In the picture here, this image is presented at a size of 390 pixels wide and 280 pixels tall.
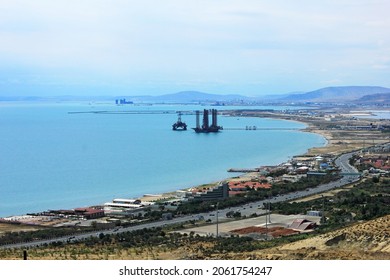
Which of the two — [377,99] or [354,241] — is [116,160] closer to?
[354,241]

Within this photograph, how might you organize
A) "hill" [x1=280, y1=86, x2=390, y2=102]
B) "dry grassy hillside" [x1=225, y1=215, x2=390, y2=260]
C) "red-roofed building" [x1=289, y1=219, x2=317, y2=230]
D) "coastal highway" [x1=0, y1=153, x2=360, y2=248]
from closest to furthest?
1. "dry grassy hillside" [x1=225, y1=215, x2=390, y2=260]
2. "coastal highway" [x1=0, y1=153, x2=360, y2=248]
3. "red-roofed building" [x1=289, y1=219, x2=317, y2=230]
4. "hill" [x1=280, y1=86, x2=390, y2=102]

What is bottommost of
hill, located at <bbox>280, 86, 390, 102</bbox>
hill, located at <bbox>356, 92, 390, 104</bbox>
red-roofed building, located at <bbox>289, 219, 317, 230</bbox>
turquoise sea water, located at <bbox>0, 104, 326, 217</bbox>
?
turquoise sea water, located at <bbox>0, 104, 326, 217</bbox>

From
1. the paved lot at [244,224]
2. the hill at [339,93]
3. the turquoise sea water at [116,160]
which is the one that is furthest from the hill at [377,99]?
the paved lot at [244,224]

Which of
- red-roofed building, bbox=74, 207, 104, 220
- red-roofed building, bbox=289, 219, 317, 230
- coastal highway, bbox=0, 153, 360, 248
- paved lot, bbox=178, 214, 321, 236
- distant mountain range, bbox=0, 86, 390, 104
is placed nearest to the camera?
coastal highway, bbox=0, 153, 360, 248

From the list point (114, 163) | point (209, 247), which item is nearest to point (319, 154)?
point (114, 163)

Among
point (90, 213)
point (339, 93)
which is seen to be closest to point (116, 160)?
point (90, 213)

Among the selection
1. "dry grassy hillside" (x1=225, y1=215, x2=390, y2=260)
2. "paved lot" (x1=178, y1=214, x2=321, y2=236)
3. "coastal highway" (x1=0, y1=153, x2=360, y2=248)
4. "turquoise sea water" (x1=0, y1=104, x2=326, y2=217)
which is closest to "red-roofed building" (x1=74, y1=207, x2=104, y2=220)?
"coastal highway" (x1=0, y1=153, x2=360, y2=248)

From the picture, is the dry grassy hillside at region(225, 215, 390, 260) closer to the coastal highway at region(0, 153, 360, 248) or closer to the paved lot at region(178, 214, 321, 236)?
the paved lot at region(178, 214, 321, 236)

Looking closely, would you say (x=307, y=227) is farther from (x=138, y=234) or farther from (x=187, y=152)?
(x=187, y=152)

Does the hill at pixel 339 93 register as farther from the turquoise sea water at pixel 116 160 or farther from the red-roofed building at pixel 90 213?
the red-roofed building at pixel 90 213
